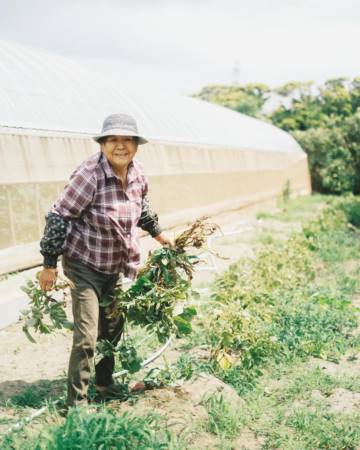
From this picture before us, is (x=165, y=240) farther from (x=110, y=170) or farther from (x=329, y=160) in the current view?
(x=329, y=160)

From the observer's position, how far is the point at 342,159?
66.0ft

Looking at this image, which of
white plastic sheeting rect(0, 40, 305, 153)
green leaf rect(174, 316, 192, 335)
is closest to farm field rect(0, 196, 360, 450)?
green leaf rect(174, 316, 192, 335)

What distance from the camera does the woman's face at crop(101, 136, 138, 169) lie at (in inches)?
113

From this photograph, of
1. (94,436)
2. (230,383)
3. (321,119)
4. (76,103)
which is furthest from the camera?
(321,119)

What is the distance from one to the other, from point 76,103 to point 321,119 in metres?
24.8

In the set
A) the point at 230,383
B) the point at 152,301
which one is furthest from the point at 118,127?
the point at 230,383

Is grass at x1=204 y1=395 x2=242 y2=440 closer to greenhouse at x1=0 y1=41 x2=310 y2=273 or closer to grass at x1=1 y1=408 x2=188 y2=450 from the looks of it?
grass at x1=1 y1=408 x2=188 y2=450

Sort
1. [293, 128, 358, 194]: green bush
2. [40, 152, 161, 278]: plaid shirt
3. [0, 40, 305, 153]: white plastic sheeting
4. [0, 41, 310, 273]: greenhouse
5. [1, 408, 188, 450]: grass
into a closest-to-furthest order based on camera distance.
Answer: [1, 408, 188, 450]: grass → [40, 152, 161, 278]: plaid shirt → [0, 41, 310, 273]: greenhouse → [0, 40, 305, 153]: white plastic sheeting → [293, 128, 358, 194]: green bush

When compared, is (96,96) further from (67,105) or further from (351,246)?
(351,246)

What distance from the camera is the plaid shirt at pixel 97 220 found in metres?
2.79

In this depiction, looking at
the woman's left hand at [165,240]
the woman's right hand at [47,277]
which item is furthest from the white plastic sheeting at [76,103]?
the woman's right hand at [47,277]

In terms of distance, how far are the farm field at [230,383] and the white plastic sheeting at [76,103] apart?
281cm

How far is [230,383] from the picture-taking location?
3553 mm

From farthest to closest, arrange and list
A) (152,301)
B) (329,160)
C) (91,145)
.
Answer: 1. (329,160)
2. (91,145)
3. (152,301)
